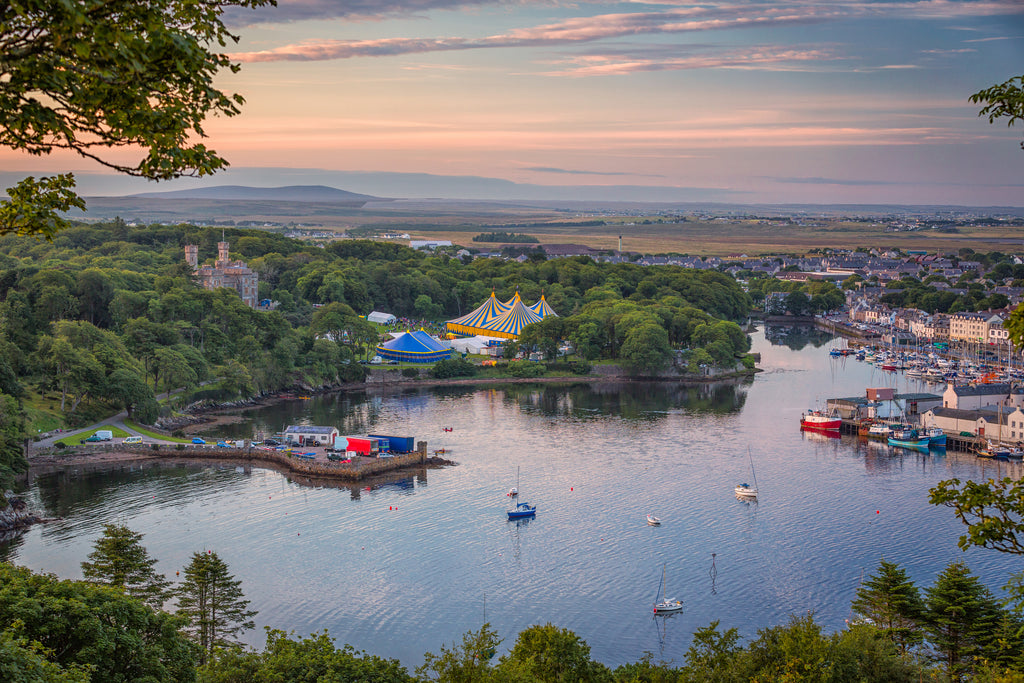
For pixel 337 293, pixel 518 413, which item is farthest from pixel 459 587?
pixel 337 293

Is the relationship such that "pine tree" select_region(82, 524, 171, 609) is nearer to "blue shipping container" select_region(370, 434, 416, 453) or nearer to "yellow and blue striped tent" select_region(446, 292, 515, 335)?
"blue shipping container" select_region(370, 434, 416, 453)

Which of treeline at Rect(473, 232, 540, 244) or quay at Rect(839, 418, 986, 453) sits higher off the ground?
treeline at Rect(473, 232, 540, 244)

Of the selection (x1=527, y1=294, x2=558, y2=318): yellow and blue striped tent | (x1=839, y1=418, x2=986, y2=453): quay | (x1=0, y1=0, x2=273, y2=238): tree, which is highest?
(x1=0, y1=0, x2=273, y2=238): tree

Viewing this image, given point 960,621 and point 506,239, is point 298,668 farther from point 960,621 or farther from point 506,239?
point 506,239

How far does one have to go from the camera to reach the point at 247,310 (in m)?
40.4

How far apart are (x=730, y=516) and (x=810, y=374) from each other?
22.3m

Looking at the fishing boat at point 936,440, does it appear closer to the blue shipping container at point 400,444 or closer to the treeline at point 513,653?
the blue shipping container at point 400,444

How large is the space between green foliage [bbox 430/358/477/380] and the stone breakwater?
21815 millimetres

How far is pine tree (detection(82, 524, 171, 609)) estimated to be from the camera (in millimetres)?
14453

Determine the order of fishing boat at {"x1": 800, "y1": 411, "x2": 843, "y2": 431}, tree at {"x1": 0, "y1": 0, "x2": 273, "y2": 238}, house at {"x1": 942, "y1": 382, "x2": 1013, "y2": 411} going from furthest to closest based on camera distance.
Answer: 1. house at {"x1": 942, "y1": 382, "x2": 1013, "y2": 411}
2. fishing boat at {"x1": 800, "y1": 411, "x2": 843, "y2": 431}
3. tree at {"x1": 0, "y1": 0, "x2": 273, "y2": 238}

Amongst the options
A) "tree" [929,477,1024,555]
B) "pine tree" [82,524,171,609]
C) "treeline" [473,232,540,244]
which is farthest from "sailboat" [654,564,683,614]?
"treeline" [473,232,540,244]

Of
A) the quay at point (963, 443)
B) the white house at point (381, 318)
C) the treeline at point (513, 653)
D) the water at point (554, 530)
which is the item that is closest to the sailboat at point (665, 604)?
the water at point (554, 530)

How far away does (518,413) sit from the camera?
113ft

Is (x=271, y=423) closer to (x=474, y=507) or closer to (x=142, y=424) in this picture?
(x=142, y=424)
